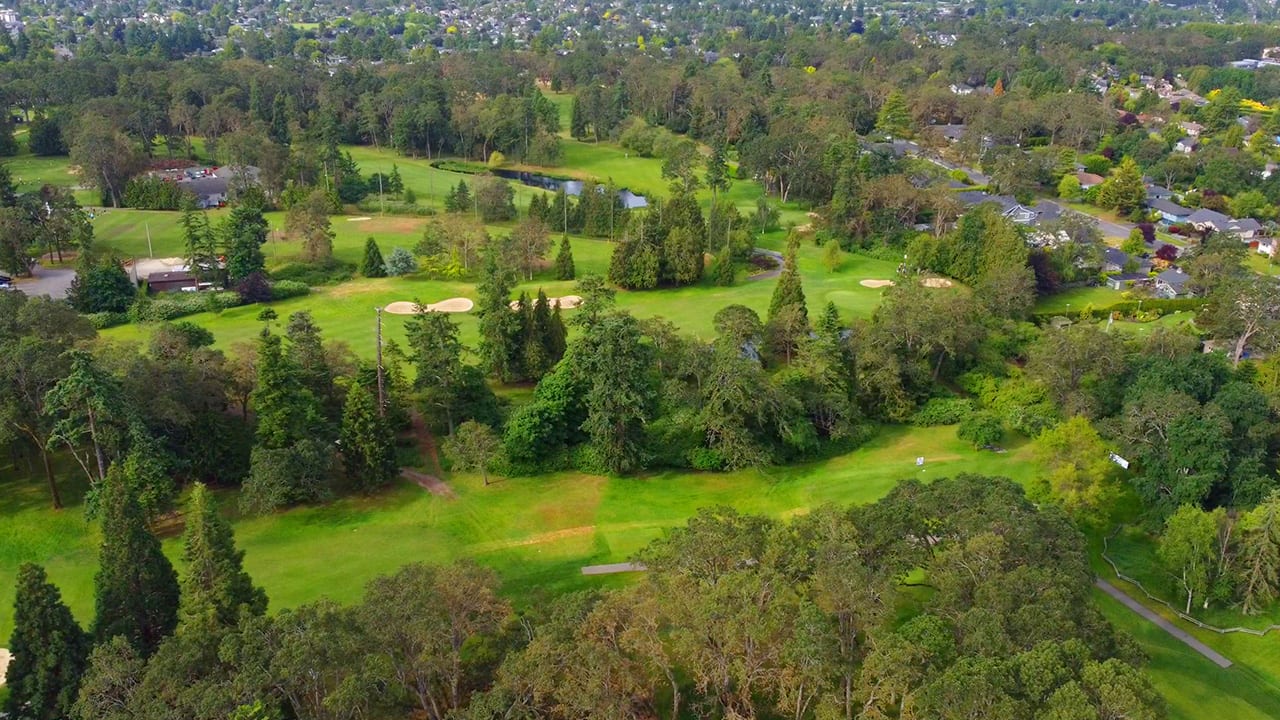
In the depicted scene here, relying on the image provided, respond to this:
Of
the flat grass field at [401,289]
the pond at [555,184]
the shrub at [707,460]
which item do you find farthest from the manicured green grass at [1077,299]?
the pond at [555,184]

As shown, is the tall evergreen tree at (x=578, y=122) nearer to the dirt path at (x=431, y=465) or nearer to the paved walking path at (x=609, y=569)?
the dirt path at (x=431, y=465)

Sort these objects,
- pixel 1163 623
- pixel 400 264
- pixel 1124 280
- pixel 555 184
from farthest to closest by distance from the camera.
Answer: pixel 555 184 → pixel 1124 280 → pixel 400 264 → pixel 1163 623

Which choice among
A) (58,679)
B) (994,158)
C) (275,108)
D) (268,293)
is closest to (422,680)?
(58,679)

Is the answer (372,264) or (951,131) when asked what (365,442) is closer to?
(372,264)

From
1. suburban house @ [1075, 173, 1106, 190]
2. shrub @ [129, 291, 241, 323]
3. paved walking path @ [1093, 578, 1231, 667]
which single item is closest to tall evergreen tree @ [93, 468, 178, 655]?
paved walking path @ [1093, 578, 1231, 667]

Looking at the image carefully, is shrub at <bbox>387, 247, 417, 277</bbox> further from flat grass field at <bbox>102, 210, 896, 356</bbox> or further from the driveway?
the driveway

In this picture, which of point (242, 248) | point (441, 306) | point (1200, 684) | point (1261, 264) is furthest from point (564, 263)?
point (1261, 264)
